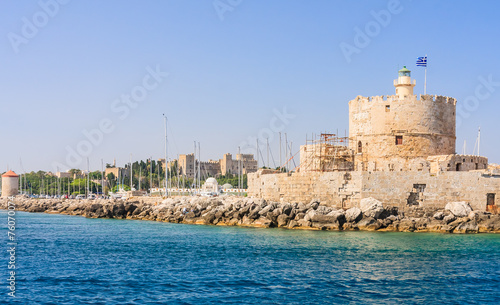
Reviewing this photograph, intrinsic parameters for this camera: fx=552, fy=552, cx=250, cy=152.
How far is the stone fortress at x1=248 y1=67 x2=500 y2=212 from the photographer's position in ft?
79.4

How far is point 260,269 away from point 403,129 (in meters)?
14.1

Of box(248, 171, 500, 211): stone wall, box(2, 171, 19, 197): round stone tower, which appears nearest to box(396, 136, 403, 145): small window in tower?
box(248, 171, 500, 211): stone wall

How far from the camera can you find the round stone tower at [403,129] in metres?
27.4

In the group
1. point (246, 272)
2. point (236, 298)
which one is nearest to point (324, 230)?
point (246, 272)

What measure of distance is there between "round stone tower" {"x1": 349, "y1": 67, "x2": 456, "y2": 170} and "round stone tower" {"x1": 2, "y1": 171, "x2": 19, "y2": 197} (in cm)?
4584

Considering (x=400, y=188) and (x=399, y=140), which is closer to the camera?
(x=400, y=188)

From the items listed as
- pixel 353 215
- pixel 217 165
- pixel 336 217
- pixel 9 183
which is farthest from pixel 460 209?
pixel 217 165

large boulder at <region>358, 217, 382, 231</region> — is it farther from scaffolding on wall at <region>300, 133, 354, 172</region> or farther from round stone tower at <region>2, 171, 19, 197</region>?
round stone tower at <region>2, 171, 19, 197</region>

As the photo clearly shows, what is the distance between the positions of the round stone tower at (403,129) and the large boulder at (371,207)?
3.06 m

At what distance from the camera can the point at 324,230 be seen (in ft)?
80.0

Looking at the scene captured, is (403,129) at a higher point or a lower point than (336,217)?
higher

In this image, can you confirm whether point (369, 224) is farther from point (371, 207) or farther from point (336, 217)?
point (336, 217)

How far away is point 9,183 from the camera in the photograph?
62219mm

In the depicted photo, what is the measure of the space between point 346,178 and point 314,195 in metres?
1.87
